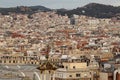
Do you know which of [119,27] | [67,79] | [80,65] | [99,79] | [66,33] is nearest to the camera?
[99,79]

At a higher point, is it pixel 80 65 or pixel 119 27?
pixel 80 65

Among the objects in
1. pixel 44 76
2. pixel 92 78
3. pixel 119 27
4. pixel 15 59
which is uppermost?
pixel 44 76

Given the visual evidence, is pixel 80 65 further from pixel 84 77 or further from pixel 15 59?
pixel 15 59

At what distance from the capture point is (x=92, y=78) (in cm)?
4247

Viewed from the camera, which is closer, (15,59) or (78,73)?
(78,73)

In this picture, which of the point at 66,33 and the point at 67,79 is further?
the point at 66,33

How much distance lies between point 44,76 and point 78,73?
25996 millimetres

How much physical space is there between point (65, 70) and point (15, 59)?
35651 millimetres

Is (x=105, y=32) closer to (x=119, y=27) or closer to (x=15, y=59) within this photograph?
(x=119, y=27)

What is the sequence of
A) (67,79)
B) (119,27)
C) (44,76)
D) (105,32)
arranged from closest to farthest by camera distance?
1. (44,76)
2. (67,79)
3. (105,32)
4. (119,27)

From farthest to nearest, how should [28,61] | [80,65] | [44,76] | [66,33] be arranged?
[66,33] → [28,61] → [80,65] → [44,76]

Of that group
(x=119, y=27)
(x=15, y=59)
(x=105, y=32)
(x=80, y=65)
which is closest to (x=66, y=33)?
(x=105, y=32)

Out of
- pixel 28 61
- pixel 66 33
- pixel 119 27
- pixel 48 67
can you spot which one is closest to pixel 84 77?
pixel 48 67

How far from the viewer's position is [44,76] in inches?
631
